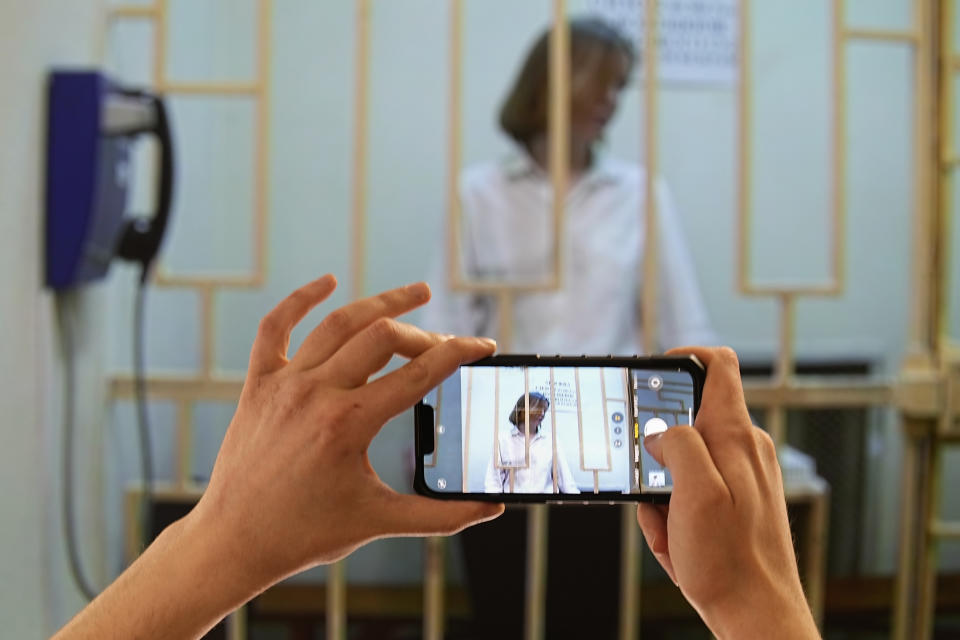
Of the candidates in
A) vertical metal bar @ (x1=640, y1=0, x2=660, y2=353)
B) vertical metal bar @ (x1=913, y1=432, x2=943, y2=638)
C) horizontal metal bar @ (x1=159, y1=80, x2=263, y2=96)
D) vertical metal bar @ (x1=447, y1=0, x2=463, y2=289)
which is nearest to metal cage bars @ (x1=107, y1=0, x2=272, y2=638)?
horizontal metal bar @ (x1=159, y1=80, x2=263, y2=96)

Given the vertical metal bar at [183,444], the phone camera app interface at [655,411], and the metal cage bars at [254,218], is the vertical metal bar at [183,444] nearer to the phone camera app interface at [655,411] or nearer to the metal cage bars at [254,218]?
the metal cage bars at [254,218]

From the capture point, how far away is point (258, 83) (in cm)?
129

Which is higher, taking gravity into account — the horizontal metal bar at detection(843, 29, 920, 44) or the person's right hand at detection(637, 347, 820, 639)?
the horizontal metal bar at detection(843, 29, 920, 44)

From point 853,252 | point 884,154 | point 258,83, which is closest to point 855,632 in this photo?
point 853,252

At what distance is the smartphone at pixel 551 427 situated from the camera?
0.55m

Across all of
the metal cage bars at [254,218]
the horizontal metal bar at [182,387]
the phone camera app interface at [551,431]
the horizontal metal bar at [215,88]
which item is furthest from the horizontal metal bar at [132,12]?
the phone camera app interface at [551,431]

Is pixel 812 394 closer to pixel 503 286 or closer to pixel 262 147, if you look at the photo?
pixel 503 286

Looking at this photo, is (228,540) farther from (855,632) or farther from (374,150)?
(855,632)

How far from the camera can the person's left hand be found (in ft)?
1.56

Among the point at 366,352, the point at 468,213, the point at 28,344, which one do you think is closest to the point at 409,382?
the point at 366,352

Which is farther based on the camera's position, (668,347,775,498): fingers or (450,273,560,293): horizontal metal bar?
(450,273,560,293): horizontal metal bar

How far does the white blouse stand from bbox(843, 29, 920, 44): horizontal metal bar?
1.82ft

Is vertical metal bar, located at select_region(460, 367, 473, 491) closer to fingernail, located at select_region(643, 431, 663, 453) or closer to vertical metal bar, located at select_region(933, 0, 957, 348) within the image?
fingernail, located at select_region(643, 431, 663, 453)

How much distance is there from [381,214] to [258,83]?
0.89 metres
